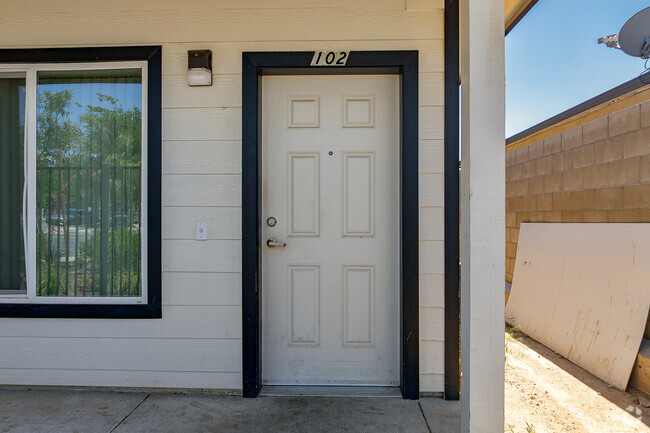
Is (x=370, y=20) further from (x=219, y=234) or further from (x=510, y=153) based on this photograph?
(x=510, y=153)

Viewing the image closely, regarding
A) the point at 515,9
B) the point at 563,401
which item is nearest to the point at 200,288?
the point at 563,401

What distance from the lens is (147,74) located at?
2.64m

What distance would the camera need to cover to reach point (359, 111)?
271 centimetres

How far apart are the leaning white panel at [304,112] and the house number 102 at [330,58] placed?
22 cm

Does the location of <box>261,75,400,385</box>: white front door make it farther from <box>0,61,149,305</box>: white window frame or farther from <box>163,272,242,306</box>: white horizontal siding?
<box>0,61,149,305</box>: white window frame

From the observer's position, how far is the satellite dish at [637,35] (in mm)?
2922

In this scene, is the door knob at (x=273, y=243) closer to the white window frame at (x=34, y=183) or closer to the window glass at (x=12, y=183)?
the white window frame at (x=34, y=183)

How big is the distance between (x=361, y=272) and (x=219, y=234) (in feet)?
3.04

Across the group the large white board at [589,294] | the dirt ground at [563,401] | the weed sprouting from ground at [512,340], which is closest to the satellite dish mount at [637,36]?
the large white board at [589,294]

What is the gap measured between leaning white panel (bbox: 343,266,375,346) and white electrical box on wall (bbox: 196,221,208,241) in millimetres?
901

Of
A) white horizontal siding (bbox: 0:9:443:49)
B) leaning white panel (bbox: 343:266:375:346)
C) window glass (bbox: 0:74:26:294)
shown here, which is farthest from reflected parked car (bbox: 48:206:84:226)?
leaning white panel (bbox: 343:266:375:346)

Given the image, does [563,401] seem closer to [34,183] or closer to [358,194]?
[358,194]

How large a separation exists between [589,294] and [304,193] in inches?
94.5

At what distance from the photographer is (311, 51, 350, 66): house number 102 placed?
2.59 meters
